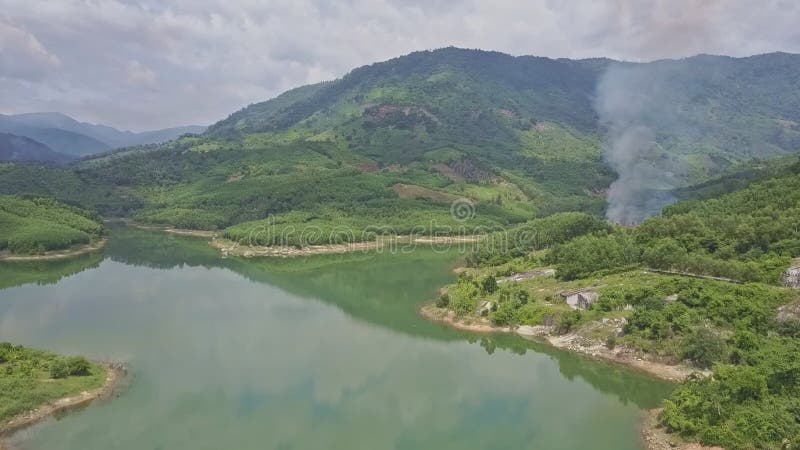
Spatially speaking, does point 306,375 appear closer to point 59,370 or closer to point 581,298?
point 59,370

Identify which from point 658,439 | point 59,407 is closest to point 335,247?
point 59,407

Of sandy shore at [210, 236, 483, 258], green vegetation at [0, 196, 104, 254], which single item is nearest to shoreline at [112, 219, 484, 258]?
sandy shore at [210, 236, 483, 258]

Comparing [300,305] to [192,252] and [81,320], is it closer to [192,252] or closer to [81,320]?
A: [81,320]

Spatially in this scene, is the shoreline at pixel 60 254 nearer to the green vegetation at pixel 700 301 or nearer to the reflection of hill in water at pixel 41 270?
the reflection of hill in water at pixel 41 270

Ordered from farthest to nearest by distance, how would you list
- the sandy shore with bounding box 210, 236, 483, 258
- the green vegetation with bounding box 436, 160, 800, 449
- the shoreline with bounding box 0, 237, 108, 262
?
the sandy shore with bounding box 210, 236, 483, 258 < the shoreline with bounding box 0, 237, 108, 262 < the green vegetation with bounding box 436, 160, 800, 449

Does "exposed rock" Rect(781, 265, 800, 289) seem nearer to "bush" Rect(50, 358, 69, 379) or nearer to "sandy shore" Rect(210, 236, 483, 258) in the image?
"bush" Rect(50, 358, 69, 379)

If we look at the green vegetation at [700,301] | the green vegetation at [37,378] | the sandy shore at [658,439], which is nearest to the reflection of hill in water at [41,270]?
the green vegetation at [37,378]

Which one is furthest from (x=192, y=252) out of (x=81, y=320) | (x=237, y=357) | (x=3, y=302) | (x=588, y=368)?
(x=588, y=368)
